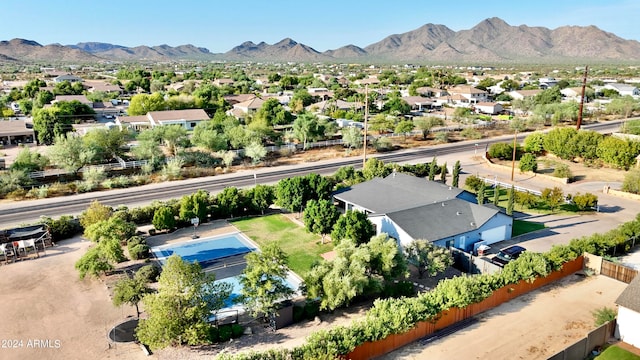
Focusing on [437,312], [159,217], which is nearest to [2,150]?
[159,217]

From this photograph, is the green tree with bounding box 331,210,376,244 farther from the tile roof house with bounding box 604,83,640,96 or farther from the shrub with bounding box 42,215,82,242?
the tile roof house with bounding box 604,83,640,96

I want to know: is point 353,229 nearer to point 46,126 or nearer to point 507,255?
point 507,255

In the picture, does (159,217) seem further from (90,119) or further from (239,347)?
(90,119)

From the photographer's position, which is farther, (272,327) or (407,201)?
(407,201)

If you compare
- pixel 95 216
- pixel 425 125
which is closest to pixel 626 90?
pixel 425 125

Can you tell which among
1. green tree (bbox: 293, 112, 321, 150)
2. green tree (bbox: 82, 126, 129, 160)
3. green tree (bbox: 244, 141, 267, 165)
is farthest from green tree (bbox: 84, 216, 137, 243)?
green tree (bbox: 293, 112, 321, 150)
